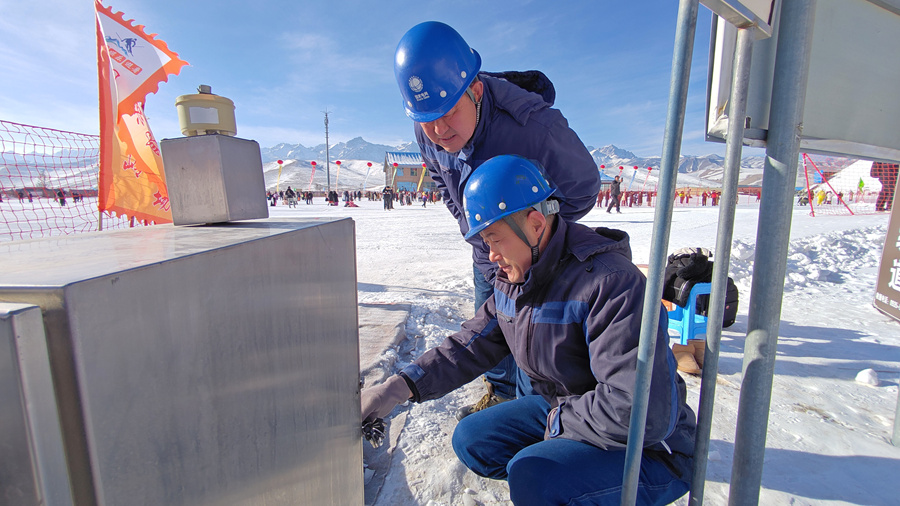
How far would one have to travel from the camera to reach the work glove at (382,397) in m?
1.58

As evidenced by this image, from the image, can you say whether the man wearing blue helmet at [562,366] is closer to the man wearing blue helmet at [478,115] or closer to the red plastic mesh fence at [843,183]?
the man wearing blue helmet at [478,115]

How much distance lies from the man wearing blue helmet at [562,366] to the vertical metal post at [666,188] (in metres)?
0.21

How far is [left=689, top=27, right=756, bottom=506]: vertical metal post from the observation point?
1078 millimetres

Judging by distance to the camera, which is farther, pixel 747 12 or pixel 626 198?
pixel 626 198

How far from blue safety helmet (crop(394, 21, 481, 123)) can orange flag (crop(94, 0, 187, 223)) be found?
15.0 feet

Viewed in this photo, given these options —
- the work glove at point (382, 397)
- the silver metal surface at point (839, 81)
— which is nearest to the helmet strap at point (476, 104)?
the silver metal surface at point (839, 81)

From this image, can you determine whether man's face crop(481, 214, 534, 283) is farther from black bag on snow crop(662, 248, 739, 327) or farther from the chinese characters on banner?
the chinese characters on banner

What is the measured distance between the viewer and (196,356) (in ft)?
2.35

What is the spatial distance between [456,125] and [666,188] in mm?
1182

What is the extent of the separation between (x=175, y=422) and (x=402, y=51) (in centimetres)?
172

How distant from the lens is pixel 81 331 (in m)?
0.51

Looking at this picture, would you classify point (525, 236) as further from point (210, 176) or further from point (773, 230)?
point (210, 176)

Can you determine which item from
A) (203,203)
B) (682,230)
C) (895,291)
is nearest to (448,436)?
(203,203)

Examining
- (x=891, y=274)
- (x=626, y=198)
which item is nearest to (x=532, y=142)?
(x=891, y=274)
